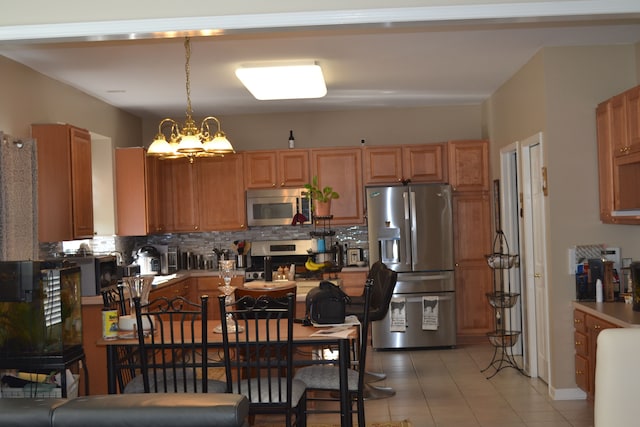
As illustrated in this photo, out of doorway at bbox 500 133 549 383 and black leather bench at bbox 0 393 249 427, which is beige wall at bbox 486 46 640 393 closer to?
doorway at bbox 500 133 549 383

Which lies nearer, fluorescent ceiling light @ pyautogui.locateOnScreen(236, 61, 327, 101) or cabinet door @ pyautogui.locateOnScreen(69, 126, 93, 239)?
fluorescent ceiling light @ pyautogui.locateOnScreen(236, 61, 327, 101)

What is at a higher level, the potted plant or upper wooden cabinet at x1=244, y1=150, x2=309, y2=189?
upper wooden cabinet at x1=244, y1=150, x2=309, y2=189

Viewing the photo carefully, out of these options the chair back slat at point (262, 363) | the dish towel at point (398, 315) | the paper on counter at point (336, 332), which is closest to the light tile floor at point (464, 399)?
the dish towel at point (398, 315)

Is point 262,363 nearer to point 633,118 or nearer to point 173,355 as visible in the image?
point 173,355

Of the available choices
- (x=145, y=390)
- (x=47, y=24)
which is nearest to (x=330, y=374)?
(x=145, y=390)

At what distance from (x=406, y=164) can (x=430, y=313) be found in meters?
1.68

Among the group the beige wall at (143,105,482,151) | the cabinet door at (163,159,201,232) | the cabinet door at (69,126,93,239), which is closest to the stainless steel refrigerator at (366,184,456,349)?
the beige wall at (143,105,482,151)

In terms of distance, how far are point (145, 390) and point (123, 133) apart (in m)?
5.05

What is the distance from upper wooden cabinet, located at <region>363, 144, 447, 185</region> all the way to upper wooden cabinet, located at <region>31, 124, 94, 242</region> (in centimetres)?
339

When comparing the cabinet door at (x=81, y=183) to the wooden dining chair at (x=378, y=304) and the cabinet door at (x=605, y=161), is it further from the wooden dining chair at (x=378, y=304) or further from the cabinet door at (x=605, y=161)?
the cabinet door at (x=605, y=161)

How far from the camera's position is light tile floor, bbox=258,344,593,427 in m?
5.58

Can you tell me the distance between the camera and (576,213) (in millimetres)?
6129

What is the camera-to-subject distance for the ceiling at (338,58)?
18.2ft

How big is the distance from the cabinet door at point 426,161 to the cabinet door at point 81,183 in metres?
3.55
